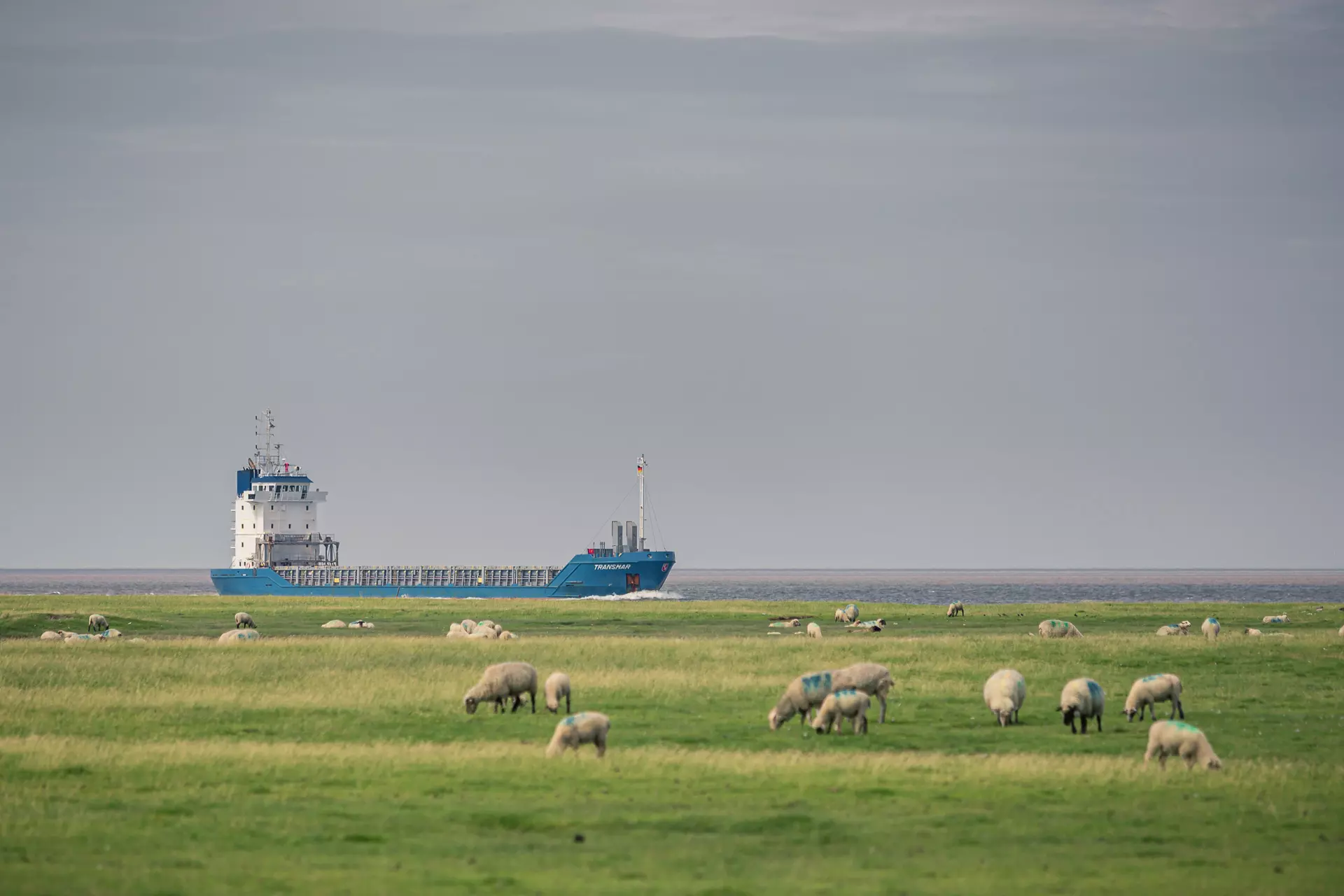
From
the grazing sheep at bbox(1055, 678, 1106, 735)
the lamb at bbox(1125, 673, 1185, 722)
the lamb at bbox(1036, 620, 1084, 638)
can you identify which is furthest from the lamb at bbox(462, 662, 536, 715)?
the lamb at bbox(1036, 620, 1084, 638)

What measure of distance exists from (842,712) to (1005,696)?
3.77 meters

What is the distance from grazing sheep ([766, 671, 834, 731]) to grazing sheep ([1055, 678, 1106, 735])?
4.54m

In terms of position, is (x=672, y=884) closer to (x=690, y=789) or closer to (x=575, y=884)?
(x=575, y=884)

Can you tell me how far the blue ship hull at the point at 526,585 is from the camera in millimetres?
124625

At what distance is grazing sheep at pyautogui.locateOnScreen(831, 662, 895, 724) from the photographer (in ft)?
99.3

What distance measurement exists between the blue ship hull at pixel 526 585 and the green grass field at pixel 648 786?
79.9 m

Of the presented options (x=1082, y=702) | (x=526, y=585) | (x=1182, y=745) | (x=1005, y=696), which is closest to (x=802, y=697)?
(x=1005, y=696)

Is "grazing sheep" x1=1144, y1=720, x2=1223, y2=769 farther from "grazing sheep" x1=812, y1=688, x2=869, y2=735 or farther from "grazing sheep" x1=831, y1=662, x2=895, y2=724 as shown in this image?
"grazing sheep" x1=831, y1=662, x2=895, y2=724

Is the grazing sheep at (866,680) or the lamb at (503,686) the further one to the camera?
the lamb at (503,686)

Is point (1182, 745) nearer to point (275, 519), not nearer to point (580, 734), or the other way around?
point (580, 734)

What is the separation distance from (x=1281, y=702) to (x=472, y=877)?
23.6m

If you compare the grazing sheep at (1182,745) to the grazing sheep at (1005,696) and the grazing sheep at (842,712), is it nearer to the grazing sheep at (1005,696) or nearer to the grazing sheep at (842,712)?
the grazing sheep at (1005,696)

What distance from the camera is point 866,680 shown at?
99.7 ft

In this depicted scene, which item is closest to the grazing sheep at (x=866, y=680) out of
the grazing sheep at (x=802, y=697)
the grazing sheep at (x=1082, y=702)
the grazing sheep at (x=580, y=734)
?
the grazing sheep at (x=802, y=697)
